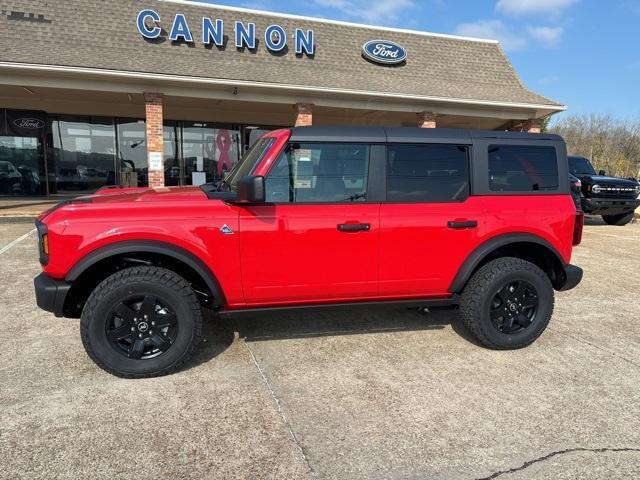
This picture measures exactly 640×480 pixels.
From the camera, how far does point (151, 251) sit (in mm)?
3297

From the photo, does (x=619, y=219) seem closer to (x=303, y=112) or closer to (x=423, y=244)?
(x=303, y=112)

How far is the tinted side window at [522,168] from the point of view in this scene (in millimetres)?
3947

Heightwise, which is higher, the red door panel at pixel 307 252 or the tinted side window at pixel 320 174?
the tinted side window at pixel 320 174

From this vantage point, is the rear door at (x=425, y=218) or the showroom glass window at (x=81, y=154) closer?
the rear door at (x=425, y=218)

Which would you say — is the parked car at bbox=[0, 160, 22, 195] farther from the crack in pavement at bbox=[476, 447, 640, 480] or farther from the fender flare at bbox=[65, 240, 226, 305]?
the crack in pavement at bbox=[476, 447, 640, 480]

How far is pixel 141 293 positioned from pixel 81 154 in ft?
48.7

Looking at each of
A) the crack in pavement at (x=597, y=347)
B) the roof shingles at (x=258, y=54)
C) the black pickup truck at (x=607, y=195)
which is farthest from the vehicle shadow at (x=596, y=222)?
the crack in pavement at (x=597, y=347)

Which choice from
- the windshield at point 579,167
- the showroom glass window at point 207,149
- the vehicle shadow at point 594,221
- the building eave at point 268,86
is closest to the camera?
the building eave at point 268,86

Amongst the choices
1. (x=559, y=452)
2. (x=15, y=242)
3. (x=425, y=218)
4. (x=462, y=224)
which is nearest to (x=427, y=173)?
(x=425, y=218)

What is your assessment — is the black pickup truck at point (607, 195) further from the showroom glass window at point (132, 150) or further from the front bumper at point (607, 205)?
the showroom glass window at point (132, 150)

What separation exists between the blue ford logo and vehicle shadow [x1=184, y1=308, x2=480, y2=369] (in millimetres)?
11908

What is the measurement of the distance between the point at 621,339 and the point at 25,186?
1746 centimetres

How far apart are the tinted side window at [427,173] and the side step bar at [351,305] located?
2.79 ft

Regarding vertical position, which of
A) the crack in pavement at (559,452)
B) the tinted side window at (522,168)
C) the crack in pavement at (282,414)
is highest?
the tinted side window at (522,168)
